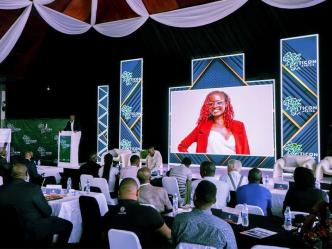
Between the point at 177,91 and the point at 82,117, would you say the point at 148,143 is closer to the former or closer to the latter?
the point at 177,91

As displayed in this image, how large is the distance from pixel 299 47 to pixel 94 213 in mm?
6939

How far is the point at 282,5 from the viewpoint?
5297 mm

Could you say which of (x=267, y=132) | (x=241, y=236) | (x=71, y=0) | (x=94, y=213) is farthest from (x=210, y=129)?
(x=241, y=236)

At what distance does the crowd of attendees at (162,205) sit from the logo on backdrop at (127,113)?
7307 mm

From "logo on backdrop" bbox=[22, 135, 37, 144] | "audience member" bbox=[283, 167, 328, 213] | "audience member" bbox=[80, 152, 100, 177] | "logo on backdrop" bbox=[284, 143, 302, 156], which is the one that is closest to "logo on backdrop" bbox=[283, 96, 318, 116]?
"logo on backdrop" bbox=[284, 143, 302, 156]

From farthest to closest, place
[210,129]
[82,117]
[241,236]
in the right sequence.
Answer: [82,117]
[210,129]
[241,236]

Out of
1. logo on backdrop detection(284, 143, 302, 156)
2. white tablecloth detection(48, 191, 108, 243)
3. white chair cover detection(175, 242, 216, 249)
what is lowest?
white tablecloth detection(48, 191, 108, 243)

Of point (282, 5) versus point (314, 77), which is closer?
point (282, 5)

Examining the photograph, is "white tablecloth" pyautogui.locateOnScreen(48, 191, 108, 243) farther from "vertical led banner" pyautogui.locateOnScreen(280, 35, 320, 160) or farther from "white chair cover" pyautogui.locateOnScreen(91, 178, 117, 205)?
"vertical led banner" pyautogui.locateOnScreen(280, 35, 320, 160)

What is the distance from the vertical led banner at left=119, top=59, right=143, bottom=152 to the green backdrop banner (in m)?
2.34

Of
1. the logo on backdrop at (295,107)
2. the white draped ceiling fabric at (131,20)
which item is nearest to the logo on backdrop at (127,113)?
the logo on backdrop at (295,107)

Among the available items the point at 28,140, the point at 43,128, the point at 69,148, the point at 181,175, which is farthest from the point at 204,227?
the point at 28,140

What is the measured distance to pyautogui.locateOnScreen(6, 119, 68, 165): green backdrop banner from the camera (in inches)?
526

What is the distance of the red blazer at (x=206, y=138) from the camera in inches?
393
